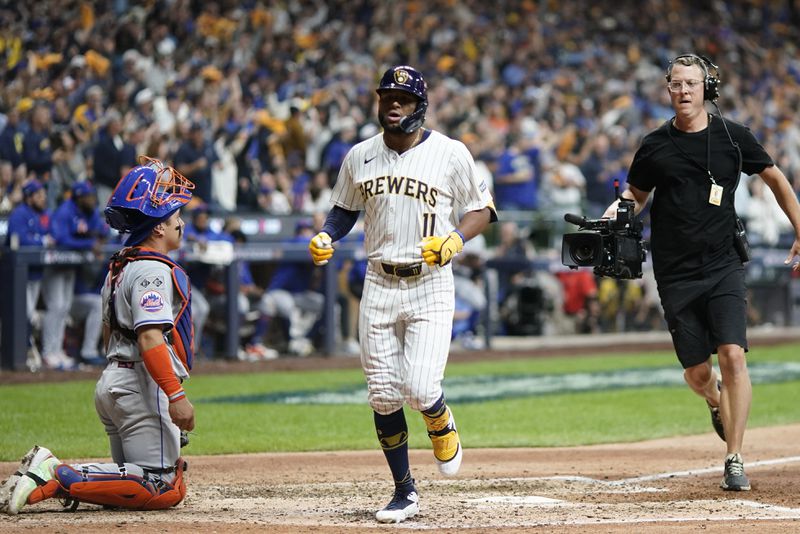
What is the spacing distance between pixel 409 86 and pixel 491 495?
2.09 m

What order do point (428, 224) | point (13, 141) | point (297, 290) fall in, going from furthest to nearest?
point (297, 290) < point (13, 141) < point (428, 224)

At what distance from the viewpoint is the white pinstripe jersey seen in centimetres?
541

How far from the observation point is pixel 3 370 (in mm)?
12234

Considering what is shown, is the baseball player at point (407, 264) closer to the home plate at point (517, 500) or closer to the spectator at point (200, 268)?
the home plate at point (517, 500)

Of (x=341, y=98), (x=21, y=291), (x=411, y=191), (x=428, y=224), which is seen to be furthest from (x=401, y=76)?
(x=341, y=98)

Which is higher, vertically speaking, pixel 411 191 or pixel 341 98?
pixel 341 98

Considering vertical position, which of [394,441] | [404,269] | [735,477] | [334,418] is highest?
[404,269]

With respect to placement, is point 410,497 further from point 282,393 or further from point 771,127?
point 771,127

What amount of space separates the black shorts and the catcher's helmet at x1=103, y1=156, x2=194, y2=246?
103 inches

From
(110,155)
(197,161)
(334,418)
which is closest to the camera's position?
(334,418)

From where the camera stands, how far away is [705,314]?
21.0ft

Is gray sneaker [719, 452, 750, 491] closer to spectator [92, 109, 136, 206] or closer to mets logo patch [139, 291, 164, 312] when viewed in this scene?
→ mets logo patch [139, 291, 164, 312]

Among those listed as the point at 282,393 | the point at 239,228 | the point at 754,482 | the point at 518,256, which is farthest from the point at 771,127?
the point at 754,482

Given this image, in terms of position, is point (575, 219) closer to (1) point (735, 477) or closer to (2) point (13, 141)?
(1) point (735, 477)
